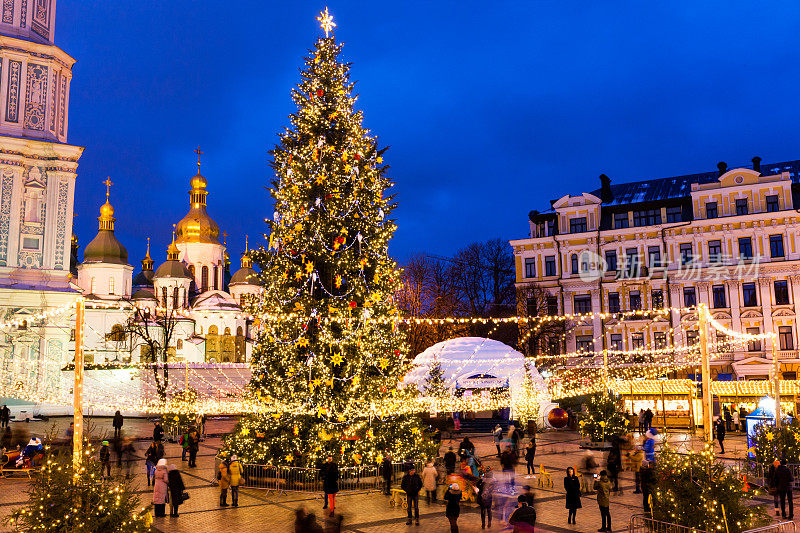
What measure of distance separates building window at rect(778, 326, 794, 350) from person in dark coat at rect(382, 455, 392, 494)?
38997 millimetres

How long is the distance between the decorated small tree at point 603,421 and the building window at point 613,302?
78.0ft

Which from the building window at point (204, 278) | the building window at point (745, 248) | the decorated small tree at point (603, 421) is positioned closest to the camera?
the decorated small tree at point (603, 421)

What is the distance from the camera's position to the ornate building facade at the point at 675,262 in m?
49.1

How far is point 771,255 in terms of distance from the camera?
49.7m

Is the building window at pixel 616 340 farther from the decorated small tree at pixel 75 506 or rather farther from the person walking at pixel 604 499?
the decorated small tree at pixel 75 506

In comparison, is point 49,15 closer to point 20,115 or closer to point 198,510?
point 20,115

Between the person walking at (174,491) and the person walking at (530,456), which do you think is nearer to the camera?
the person walking at (174,491)

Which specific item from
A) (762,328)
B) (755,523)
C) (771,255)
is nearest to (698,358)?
(762,328)

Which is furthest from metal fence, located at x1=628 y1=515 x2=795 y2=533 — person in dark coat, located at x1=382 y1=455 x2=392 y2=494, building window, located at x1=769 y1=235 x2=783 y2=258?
building window, located at x1=769 y1=235 x2=783 y2=258

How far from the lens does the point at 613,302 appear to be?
179 feet

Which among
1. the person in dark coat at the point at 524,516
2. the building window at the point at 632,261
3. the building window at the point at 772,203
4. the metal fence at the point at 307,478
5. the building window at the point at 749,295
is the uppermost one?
the building window at the point at 772,203

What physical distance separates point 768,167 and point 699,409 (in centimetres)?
2746

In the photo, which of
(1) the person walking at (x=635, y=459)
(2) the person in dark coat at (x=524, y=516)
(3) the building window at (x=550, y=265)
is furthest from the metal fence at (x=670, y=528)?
(3) the building window at (x=550, y=265)

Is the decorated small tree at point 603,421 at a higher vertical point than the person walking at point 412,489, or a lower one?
higher
